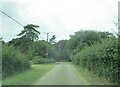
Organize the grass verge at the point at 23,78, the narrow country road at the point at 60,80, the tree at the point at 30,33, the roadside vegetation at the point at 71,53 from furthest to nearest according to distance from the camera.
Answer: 1. the tree at the point at 30,33
2. the narrow country road at the point at 60,80
3. the grass verge at the point at 23,78
4. the roadside vegetation at the point at 71,53

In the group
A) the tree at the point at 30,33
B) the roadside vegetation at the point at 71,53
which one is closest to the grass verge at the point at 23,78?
the roadside vegetation at the point at 71,53

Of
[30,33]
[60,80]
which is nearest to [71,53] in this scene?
[30,33]

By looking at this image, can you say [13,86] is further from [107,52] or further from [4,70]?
[4,70]

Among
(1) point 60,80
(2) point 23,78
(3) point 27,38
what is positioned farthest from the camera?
(3) point 27,38

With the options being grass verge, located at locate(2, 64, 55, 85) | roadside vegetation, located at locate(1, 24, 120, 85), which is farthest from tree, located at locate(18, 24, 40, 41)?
grass verge, located at locate(2, 64, 55, 85)

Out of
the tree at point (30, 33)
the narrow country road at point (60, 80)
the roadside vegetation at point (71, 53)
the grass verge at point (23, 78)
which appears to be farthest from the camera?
the tree at point (30, 33)

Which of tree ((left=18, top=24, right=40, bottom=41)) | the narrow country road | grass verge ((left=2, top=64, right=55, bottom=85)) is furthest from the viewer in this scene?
tree ((left=18, top=24, right=40, bottom=41))

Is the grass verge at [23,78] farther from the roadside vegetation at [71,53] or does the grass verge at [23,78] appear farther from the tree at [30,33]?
the tree at [30,33]

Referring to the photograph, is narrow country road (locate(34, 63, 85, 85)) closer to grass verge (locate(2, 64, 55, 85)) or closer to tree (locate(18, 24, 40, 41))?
grass verge (locate(2, 64, 55, 85))

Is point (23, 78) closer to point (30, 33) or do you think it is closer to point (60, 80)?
point (60, 80)

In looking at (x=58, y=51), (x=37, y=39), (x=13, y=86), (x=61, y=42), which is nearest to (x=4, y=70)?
(x=13, y=86)

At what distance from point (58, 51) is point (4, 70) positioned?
13848 cm

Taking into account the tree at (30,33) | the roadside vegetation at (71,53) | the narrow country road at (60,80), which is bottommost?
the narrow country road at (60,80)

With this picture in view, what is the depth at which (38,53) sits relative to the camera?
370 feet
